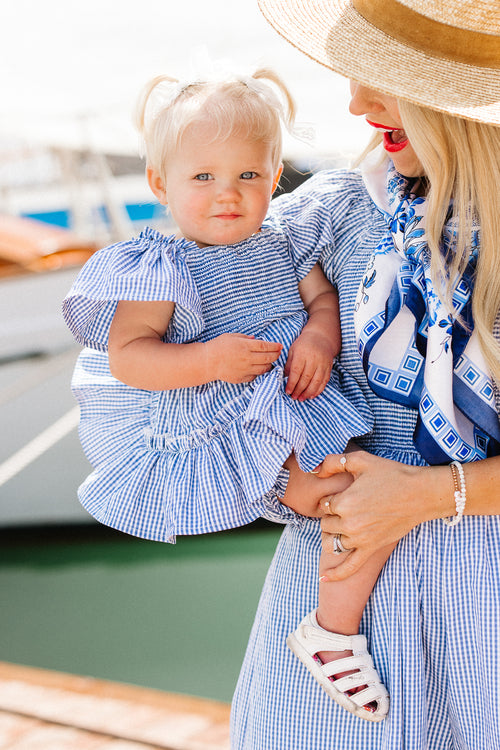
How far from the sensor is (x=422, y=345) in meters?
1.11

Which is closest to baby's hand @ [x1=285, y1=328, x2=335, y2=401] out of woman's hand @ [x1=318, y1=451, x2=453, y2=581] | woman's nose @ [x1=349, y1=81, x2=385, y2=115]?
woman's hand @ [x1=318, y1=451, x2=453, y2=581]

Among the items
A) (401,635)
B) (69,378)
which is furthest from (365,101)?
(69,378)

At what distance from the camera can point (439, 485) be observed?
Result: 3.50 ft

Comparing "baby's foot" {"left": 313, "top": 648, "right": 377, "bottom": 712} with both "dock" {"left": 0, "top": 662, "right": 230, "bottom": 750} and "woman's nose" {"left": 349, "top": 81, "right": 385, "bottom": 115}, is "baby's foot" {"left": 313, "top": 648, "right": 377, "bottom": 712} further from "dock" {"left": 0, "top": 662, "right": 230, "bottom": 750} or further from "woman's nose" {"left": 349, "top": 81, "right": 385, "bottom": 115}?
"dock" {"left": 0, "top": 662, "right": 230, "bottom": 750}

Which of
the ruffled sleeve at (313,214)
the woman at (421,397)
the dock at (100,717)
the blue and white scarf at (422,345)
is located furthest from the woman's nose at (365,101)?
the dock at (100,717)

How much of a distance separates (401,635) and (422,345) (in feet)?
1.40

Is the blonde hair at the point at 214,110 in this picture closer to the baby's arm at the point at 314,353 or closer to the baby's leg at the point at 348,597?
the baby's arm at the point at 314,353

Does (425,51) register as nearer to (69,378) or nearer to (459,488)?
(459,488)

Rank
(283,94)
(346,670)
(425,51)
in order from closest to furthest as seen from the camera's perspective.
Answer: (425,51)
(346,670)
(283,94)

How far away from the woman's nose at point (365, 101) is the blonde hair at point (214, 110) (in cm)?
20

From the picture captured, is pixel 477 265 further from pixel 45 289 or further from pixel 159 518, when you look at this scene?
pixel 45 289

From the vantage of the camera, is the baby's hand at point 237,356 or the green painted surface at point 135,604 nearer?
the baby's hand at point 237,356

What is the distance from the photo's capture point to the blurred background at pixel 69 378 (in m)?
2.78

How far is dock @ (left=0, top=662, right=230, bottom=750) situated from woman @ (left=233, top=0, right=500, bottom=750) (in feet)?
3.80
